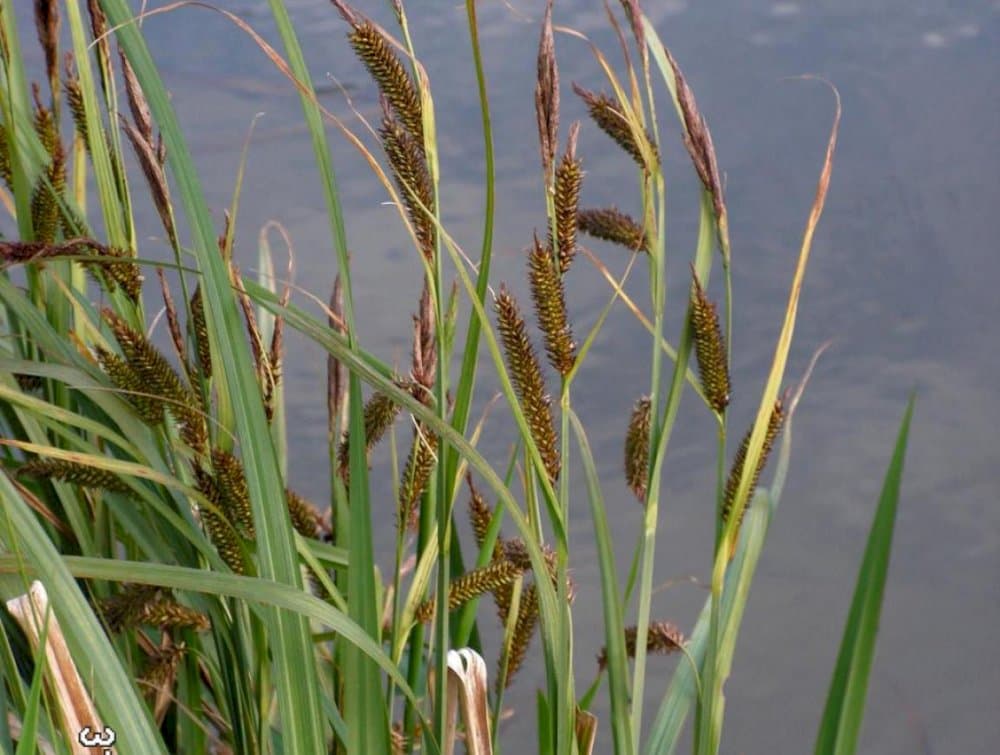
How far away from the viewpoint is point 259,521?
0.50m

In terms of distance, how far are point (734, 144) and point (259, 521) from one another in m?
1.50

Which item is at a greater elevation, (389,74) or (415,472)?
(389,74)

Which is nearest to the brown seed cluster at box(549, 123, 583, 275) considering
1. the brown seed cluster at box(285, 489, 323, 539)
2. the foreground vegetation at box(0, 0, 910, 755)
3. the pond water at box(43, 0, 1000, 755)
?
the foreground vegetation at box(0, 0, 910, 755)

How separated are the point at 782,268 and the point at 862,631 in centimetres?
128

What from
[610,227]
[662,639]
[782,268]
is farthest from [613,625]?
[782,268]

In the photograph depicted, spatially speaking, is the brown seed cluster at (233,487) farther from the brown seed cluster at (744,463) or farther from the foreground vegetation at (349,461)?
the brown seed cluster at (744,463)

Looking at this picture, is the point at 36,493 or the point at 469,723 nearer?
the point at 469,723

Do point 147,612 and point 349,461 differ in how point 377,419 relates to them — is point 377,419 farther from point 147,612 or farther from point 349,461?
point 147,612

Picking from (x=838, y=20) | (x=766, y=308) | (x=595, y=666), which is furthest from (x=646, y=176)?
(x=838, y=20)

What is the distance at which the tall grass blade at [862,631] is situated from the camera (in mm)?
442

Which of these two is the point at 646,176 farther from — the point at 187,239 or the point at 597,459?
the point at 187,239

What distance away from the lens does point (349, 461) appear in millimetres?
583

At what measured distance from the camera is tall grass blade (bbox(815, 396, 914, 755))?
1.45ft

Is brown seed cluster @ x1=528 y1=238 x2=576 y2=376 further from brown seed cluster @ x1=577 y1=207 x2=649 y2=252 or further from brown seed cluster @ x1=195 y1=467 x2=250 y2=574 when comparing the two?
brown seed cluster @ x1=195 y1=467 x2=250 y2=574
